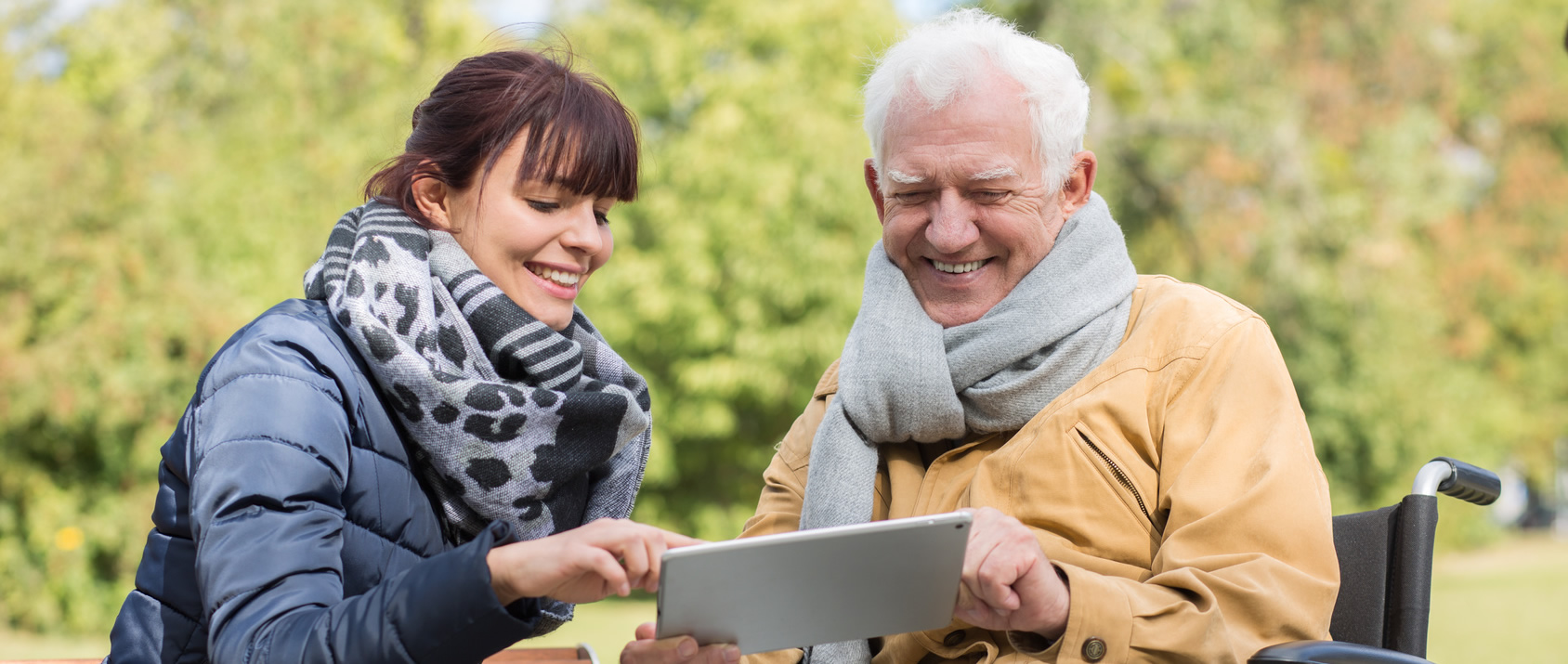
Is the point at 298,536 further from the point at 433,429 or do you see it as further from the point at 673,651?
the point at 673,651

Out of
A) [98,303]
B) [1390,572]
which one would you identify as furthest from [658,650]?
[98,303]

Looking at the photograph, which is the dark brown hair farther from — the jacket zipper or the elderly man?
the jacket zipper

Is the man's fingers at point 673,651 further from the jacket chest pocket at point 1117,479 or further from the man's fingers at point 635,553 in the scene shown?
the jacket chest pocket at point 1117,479

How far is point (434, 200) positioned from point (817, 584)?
1.08 m

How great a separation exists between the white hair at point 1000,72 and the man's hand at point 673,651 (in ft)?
3.49

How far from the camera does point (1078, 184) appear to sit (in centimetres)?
255

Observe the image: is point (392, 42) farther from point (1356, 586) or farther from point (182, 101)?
point (1356, 586)

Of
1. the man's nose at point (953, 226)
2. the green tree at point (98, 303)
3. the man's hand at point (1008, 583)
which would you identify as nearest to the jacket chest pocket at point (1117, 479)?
the man's hand at point (1008, 583)

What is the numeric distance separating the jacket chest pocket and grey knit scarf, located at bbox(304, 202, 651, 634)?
2.69 feet

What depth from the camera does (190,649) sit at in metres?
1.99

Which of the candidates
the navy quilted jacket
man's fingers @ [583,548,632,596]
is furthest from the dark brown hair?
man's fingers @ [583,548,632,596]

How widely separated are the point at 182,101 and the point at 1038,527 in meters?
13.5

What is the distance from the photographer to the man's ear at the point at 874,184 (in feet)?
8.82

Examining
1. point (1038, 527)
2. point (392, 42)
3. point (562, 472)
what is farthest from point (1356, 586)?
point (392, 42)
